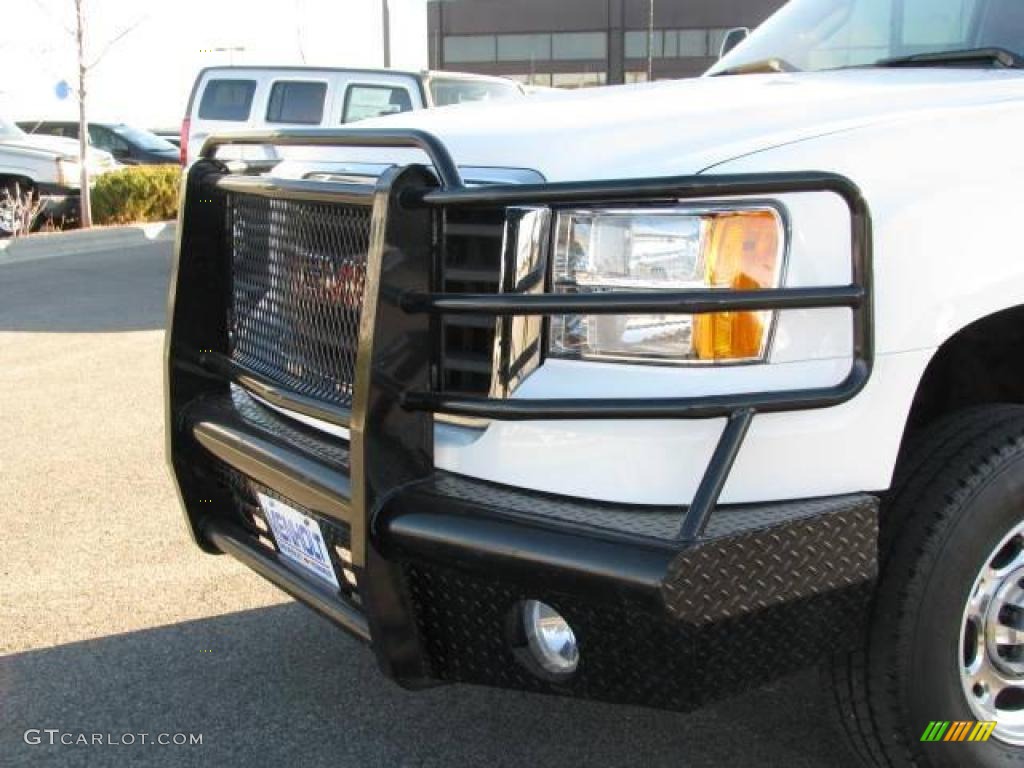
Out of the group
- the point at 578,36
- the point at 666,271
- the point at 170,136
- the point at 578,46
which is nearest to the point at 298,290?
the point at 666,271

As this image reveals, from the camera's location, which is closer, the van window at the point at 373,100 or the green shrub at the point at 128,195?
the van window at the point at 373,100

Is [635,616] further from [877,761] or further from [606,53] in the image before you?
[606,53]

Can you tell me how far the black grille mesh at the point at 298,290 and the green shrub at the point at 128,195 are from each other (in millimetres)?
14328

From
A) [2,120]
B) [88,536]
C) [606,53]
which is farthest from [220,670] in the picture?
[606,53]

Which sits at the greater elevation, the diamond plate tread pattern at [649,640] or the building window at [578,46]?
the building window at [578,46]

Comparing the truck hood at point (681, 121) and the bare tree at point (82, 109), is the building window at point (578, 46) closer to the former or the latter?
the bare tree at point (82, 109)

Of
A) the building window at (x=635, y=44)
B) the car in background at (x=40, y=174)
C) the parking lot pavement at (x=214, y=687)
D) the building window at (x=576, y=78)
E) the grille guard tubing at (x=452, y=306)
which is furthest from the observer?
the building window at (x=635, y=44)

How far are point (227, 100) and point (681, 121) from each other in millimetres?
11367

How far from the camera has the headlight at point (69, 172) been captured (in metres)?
16.0

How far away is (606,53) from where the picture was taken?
41750 millimetres

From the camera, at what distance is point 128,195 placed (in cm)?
1659

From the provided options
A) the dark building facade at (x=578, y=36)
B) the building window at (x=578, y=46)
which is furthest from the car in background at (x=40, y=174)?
the building window at (x=578, y=46)

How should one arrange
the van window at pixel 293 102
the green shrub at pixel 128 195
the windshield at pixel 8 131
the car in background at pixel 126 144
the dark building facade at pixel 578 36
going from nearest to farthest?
the van window at pixel 293 102 → the windshield at pixel 8 131 → the green shrub at pixel 128 195 → the car in background at pixel 126 144 → the dark building facade at pixel 578 36

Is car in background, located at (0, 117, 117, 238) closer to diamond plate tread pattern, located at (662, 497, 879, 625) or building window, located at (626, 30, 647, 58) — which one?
diamond plate tread pattern, located at (662, 497, 879, 625)
